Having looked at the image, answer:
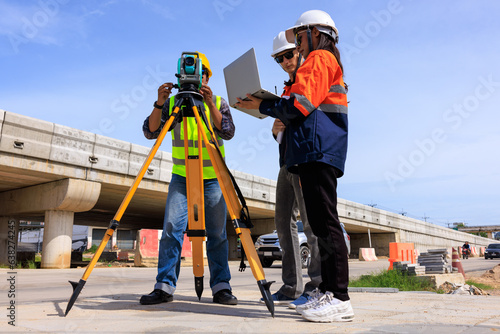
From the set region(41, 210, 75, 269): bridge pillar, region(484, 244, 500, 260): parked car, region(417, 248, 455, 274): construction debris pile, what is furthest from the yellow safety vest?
region(484, 244, 500, 260): parked car

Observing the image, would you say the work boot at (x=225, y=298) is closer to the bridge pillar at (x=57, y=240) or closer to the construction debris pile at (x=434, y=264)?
the construction debris pile at (x=434, y=264)

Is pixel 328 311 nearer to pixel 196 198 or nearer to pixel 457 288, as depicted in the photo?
pixel 196 198

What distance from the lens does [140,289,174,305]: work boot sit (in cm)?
307

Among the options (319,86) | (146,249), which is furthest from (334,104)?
(146,249)

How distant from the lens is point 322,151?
2.49 meters

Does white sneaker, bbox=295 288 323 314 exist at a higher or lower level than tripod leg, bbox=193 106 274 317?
lower

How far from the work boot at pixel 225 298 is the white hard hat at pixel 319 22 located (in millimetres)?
2178

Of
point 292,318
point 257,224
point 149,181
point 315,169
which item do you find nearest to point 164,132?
point 315,169

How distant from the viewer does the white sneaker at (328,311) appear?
2.37 metres

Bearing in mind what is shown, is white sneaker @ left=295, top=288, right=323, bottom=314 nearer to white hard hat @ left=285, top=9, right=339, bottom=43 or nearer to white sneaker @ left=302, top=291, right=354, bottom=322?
white sneaker @ left=302, top=291, right=354, bottom=322

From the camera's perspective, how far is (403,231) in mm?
36438

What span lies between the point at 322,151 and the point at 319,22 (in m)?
0.97

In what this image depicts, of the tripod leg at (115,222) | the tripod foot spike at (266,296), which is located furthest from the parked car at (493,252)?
the tripod leg at (115,222)

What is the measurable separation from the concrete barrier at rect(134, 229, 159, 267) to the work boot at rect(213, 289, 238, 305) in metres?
10.8
